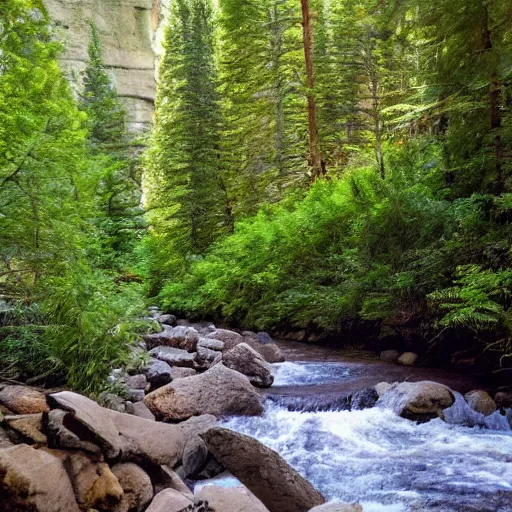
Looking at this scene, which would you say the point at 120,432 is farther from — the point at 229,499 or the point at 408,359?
the point at 408,359

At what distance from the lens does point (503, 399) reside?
6.67 meters

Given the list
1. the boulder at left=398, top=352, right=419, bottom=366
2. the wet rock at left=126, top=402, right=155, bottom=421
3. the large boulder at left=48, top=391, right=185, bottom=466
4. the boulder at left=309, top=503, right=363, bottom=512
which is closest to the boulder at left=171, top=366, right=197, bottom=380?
the wet rock at left=126, top=402, right=155, bottom=421

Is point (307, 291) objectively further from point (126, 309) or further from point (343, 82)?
point (343, 82)

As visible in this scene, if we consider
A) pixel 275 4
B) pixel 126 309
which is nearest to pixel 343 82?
pixel 275 4

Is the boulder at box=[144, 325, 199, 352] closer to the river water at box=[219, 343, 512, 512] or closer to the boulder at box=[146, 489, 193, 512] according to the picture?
the river water at box=[219, 343, 512, 512]

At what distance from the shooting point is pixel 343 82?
21062mm

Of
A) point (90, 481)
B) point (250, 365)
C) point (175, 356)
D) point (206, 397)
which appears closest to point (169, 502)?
point (90, 481)

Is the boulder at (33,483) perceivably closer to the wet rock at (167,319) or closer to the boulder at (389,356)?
the boulder at (389,356)

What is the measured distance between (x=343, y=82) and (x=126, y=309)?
55.8 ft

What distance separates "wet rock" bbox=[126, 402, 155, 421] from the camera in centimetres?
632

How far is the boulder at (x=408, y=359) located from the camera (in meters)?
9.04

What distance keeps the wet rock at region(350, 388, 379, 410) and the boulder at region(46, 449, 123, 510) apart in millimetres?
3726

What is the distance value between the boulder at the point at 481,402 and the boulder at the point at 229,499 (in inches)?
140

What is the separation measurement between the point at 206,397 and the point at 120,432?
2.10 meters
